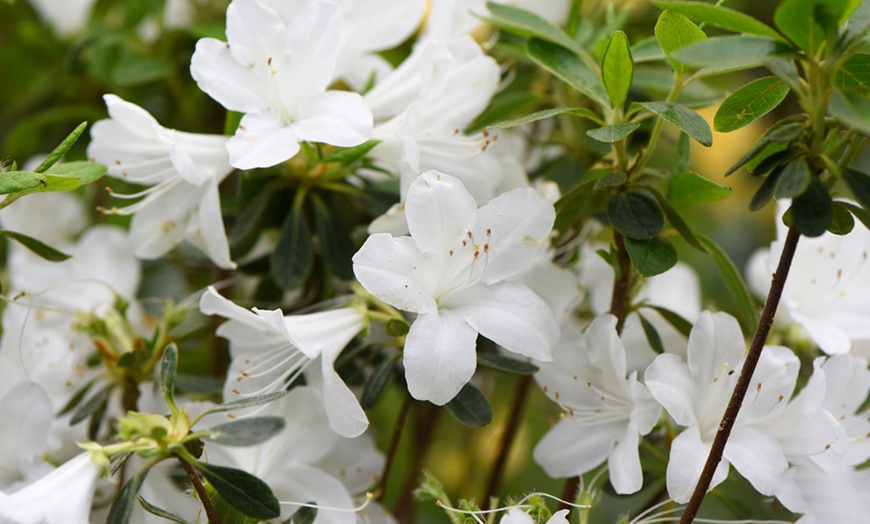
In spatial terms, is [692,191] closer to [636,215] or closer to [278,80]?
[636,215]

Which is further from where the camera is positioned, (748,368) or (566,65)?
(566,65)

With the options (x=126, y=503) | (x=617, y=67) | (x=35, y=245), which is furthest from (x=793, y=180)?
(x=35, y=245)

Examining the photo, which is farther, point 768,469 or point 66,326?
point 66,326

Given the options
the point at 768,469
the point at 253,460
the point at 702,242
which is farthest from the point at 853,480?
the point at 253,460

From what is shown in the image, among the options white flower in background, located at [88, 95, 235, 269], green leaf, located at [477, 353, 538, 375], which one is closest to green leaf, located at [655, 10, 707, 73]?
green leaf, located at [477, 353, 538, 375]

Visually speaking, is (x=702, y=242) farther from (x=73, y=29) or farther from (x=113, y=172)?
(x=73, y=29)
